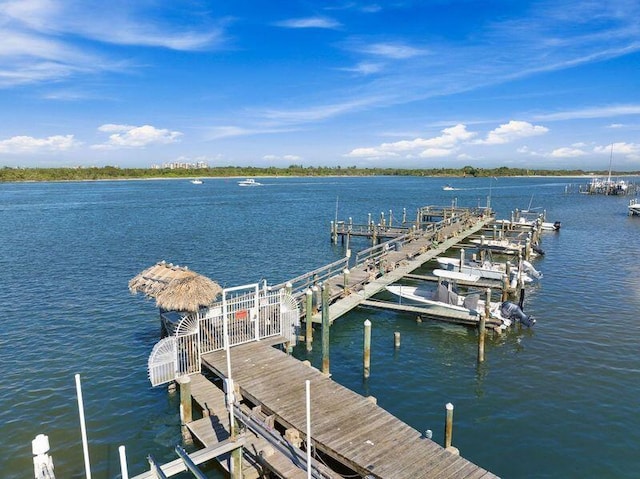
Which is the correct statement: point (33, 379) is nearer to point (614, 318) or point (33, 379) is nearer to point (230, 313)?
point (230, 313)

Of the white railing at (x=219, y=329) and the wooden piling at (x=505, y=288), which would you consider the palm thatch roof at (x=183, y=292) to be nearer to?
the white railing at (x=219, y=329)

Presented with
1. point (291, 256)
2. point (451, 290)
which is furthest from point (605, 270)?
point (291, 256)

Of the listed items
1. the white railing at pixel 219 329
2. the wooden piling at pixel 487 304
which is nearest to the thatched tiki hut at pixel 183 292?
the white railing at pixel 219 329

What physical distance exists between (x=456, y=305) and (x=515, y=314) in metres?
2.80

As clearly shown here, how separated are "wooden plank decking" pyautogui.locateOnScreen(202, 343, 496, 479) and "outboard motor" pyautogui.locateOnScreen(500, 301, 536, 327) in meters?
12.2

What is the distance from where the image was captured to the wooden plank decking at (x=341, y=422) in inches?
381

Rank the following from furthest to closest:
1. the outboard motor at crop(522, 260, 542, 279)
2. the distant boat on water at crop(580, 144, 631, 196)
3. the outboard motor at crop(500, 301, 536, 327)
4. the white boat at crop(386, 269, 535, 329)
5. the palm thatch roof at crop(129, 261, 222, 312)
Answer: the distant boat on water at crop(580, 144, 631, 196) → the outboard motor at crop(522, 260, 542, 279) → the white boat at crop(386, 269, 535, 329) → the outboard motor at crop(500, 301, 536, 327) → the palm thatch roof at crop(129, 261, 222, 312)

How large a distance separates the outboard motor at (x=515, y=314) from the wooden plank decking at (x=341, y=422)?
1216 cm

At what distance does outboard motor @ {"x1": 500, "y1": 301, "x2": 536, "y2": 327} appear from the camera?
21.5 metres

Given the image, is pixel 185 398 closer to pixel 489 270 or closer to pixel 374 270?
pixel 374 270

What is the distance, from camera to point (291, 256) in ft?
128

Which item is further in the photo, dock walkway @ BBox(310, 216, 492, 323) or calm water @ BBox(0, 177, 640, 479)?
dock walkway @ BBox(310, 216, 492, 323)

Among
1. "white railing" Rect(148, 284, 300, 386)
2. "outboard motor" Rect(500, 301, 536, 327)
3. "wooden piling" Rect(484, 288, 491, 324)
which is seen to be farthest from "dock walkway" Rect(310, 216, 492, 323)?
"outboard motor" Rect(500, 301, 536, 327)

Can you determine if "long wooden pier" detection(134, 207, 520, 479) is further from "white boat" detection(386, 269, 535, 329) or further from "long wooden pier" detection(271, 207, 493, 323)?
"white boat" detection(386, 269, 535, 329)
